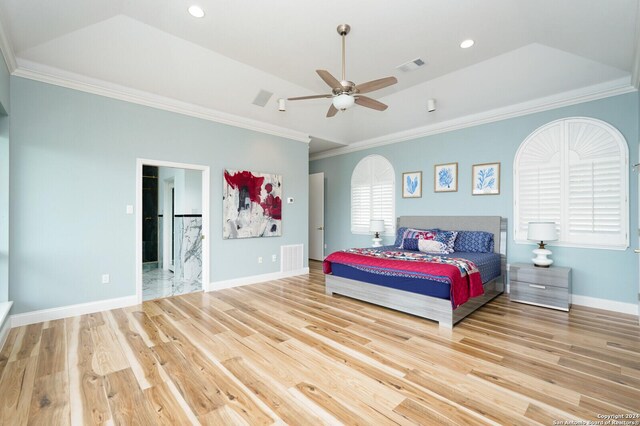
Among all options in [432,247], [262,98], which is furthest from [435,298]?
[262,98]

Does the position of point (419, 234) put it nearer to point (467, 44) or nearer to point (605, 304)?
point (605, 304)

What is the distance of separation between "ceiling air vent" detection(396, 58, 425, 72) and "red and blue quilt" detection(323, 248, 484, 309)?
258cm

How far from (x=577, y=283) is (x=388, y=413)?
12.4 feet

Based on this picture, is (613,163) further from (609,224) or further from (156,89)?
(156,89)

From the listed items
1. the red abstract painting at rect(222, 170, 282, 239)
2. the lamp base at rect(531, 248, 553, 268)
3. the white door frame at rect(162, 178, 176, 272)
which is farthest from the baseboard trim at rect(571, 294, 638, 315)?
the white door frame at rect(162, 178, 176, 272)

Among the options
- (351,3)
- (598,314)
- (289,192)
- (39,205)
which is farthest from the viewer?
(289,192)

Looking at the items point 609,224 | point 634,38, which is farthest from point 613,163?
point 634,38

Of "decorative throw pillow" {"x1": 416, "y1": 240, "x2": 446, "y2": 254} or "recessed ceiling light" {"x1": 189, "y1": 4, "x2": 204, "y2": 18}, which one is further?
"decorative throw pillow" {"x1": 416, "y1": 240, "x2": 446, "y2": 254}

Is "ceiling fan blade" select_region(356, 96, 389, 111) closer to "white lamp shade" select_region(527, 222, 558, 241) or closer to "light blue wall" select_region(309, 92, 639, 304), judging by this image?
"light blue wall" select_region(309, 92, 639, 304)

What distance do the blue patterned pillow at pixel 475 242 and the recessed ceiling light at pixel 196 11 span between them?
4672 millimetres

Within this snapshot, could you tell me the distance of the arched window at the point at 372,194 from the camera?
6195 millimetres

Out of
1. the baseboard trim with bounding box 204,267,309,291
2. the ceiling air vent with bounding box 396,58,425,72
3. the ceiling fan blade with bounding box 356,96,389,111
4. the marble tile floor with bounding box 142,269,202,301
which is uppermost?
the ceiling air vent with bounding box 396,58,425,72

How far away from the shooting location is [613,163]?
3.81 meters

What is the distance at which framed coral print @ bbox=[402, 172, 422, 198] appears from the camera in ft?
18.8
